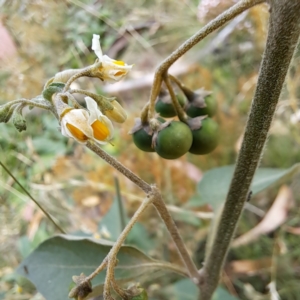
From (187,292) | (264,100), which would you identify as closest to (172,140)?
(264,100)

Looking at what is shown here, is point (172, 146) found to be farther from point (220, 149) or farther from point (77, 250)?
point (220, 149)

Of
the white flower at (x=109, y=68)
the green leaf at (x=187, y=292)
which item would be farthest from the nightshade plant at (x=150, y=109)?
the green leaf at (x=187, y=292)

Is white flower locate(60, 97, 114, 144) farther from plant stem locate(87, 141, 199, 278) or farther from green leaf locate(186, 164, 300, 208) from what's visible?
green leaf locate(186, 164, 300, 208)

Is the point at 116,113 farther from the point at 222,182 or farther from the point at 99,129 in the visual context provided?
the point at 222,182

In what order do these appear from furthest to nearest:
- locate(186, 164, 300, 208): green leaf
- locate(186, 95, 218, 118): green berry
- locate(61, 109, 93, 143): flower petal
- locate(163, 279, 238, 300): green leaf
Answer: locate(163, 279, 238, 300): green leaf, locate(186, 164, 300, 208): green leaf, locate(186, 95, 218, 118): green berry, locate(61, 109, 93, 143): flower petal

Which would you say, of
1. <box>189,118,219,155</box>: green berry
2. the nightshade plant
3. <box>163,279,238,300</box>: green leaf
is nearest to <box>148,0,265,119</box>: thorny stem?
the nightshade plant

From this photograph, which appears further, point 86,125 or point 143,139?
point 143,139
